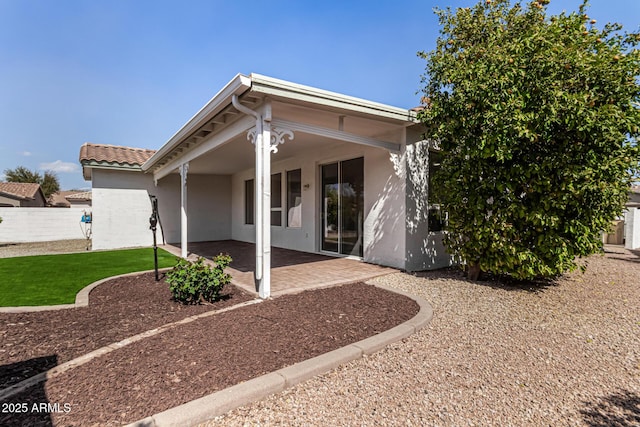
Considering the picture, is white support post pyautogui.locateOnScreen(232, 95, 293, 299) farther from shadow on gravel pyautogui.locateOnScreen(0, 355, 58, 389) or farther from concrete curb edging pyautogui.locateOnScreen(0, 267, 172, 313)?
concrete curb edging pyautogui.locateOnScreen(0, 267, 172, 313)

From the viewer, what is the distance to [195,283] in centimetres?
437

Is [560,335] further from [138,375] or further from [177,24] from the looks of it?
[177,24]

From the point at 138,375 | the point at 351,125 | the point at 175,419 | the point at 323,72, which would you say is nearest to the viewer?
the point at 175,419

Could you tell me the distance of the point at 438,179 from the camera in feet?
18.8

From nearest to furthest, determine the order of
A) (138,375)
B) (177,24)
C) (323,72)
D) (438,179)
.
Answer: (138,375)
(438,179)
(177,24)
(323,72)

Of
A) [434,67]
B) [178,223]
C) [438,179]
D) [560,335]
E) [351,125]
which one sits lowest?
[560,335]

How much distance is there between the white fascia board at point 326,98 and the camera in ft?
13.9

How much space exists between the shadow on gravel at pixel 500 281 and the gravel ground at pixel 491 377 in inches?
32.2

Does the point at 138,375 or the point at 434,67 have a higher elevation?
the point at 434,67

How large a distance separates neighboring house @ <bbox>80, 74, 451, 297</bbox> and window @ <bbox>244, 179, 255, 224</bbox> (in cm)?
4

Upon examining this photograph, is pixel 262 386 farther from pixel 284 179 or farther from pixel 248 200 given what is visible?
pixel 248 200

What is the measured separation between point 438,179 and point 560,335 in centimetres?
305

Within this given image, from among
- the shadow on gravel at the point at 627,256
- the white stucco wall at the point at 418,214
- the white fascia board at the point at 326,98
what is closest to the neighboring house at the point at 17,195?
the white fascia board at the point at 326,98

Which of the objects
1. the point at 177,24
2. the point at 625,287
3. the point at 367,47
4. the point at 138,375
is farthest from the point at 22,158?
the point at 625,287
